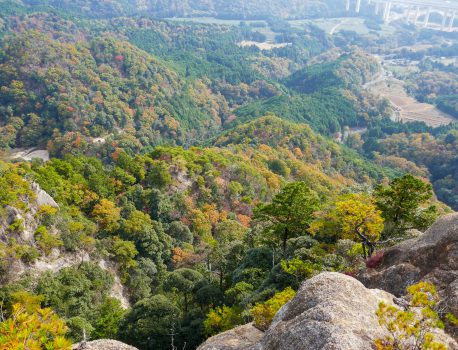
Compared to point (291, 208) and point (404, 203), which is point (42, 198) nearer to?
point (291, 208)

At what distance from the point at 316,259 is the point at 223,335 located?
12.6 metres

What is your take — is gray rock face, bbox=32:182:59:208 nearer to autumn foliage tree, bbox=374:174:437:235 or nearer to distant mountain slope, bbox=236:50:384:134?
autumn foliage tree, bbox=374:174:437:235

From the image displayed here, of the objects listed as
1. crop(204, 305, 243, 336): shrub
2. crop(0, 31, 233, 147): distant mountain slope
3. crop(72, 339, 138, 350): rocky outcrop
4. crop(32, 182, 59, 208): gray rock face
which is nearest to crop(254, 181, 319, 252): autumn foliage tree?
crop(204, 305, 243, 336): shrub

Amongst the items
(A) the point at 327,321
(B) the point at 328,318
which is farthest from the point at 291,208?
(A) the point at 327,321

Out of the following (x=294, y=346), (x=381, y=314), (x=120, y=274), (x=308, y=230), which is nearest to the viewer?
(x=381, y=314)

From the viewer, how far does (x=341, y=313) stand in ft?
50.9

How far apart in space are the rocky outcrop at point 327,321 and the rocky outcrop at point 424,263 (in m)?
2.18

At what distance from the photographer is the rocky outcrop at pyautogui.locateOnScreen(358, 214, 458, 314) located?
779 inches

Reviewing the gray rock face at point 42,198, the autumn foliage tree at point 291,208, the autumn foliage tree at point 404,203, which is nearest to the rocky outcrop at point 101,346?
the autumn foliage tree at point 291,208

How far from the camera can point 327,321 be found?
15.1 meters

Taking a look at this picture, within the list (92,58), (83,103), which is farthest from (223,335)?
(92,58)

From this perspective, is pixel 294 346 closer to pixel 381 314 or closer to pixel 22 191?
pixel 381 314

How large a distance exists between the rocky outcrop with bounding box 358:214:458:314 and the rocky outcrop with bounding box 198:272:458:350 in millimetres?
2181

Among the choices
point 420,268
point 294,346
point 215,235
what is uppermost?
point 294,346
